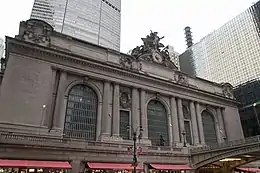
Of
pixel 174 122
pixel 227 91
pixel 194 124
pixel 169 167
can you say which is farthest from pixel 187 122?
pixel 227 91

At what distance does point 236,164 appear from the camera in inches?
1047

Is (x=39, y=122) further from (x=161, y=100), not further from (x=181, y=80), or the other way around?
(x=181, y=80)

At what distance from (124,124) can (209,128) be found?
1476cm

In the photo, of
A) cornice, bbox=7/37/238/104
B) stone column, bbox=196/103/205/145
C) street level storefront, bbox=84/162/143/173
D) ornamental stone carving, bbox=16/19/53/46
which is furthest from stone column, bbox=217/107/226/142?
ornamental stone carving, bbox=16/19/53/46

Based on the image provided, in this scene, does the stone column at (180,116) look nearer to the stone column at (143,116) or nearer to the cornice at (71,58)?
the cornice at (71,58)

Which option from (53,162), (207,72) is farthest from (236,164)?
(207,72)

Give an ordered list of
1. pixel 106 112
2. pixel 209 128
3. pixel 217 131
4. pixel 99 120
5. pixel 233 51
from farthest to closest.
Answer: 1. pixel 233 51
2. pixel 217 131
3. pixel 209 128
4. pixel 106 112
5. pixel 99 120

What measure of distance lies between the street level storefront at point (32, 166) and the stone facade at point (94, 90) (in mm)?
846

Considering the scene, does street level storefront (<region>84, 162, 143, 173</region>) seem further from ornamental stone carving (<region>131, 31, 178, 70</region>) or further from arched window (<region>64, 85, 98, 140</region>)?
ornamental stone carving (<region>131, 31, 178, 70</region>)

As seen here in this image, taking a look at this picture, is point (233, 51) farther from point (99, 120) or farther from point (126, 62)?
point (99, 120)

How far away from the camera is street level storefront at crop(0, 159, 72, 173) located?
1577 cm

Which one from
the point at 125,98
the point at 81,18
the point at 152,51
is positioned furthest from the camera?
the point at 81,18

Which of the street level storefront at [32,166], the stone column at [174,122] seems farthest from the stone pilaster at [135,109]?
the street level storefront at [32,166]

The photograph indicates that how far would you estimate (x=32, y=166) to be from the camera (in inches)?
634
